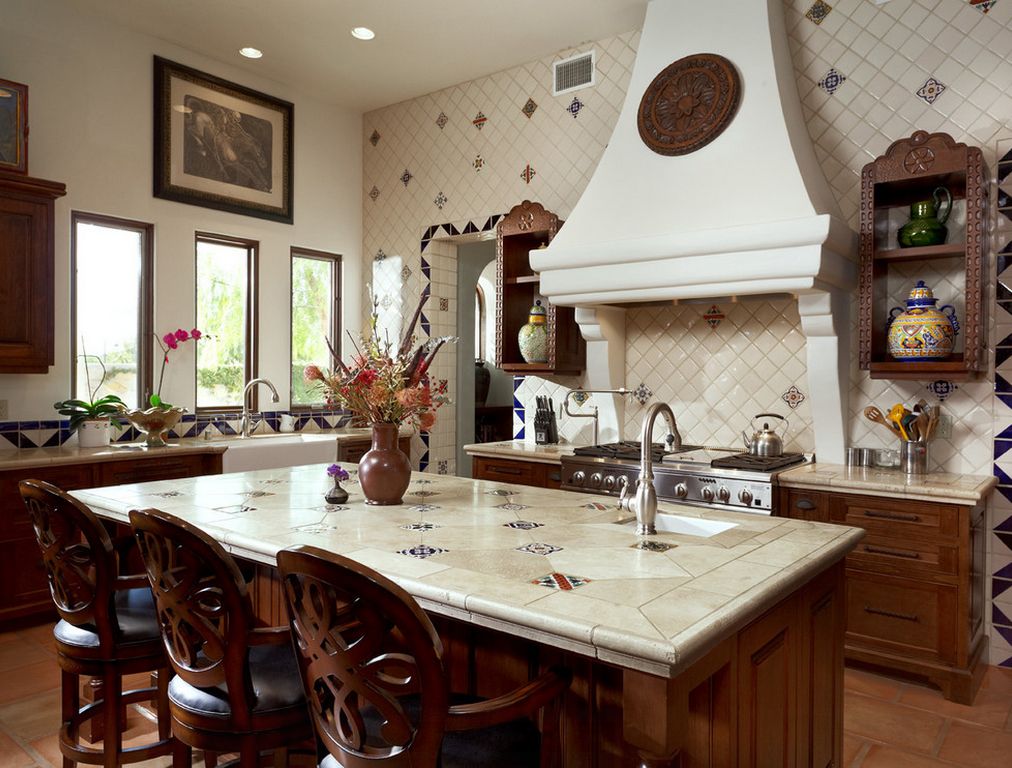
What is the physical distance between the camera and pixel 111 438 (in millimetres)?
4719

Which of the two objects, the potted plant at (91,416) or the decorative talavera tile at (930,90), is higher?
the decorative talavera tile at (930,90)

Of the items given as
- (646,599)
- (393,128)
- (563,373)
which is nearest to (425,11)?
(393,128)

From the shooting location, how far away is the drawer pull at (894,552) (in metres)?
3.21

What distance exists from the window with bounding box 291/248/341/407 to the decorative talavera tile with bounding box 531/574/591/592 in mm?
4470

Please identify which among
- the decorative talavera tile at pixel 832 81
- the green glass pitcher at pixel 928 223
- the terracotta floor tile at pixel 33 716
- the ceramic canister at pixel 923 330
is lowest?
the terracotta floor tile at pixel 33 716

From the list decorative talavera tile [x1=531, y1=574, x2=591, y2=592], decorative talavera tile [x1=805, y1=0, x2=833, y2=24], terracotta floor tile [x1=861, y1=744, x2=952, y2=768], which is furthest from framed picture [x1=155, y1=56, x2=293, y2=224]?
terracotta floor tile [x1=861, y1=744, x2=952, y2=768]

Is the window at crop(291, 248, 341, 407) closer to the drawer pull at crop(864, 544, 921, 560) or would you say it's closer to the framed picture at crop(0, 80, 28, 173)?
the framed picture at crop(0, 80, 28, 173)

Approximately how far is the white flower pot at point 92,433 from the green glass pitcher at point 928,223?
4563 mm

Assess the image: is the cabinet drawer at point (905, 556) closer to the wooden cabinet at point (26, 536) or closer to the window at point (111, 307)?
the wooden cabinet at point (26, 536)

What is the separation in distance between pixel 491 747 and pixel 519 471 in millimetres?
Answer: 3060

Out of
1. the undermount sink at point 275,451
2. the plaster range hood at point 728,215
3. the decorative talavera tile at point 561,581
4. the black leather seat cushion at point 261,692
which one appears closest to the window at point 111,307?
the undermount sink at point 275,451

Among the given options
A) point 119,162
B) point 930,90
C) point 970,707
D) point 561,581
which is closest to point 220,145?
point 119,162

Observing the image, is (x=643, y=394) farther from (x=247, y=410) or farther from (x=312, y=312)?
(x=312, y=312)

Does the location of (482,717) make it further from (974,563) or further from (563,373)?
(563,373)
